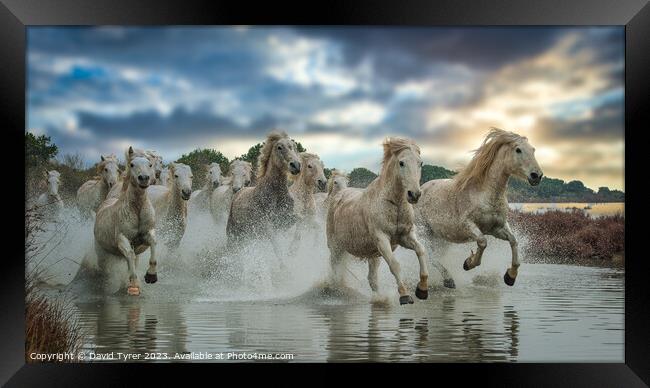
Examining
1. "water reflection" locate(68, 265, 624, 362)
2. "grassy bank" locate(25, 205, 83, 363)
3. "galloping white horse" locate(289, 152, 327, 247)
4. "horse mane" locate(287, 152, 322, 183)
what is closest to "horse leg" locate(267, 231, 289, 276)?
"galloping white horse" locate(289, 152, 327, 247)

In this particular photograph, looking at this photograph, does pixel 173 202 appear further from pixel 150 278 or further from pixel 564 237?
pixel 564 237

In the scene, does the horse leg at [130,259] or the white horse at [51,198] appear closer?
the white horse at [51,198]

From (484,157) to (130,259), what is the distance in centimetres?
370

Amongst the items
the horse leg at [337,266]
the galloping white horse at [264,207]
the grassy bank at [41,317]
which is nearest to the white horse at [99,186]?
the grassy bank at [41,317]

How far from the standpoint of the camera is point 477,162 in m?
7.82

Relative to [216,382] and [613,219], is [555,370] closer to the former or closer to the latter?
[613,219]

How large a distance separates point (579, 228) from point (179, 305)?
4.07 metres

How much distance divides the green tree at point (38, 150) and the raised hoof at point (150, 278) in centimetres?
147

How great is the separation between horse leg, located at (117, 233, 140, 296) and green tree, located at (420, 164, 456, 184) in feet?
9.83

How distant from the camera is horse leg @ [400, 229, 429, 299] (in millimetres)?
7357

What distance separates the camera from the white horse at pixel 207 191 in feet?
25.8

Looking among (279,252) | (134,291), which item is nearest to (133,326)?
(134,291)

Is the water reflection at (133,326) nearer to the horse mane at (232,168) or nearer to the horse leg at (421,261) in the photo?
the horse mane at (232,168)

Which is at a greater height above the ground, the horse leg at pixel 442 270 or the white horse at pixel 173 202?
the white horse at pixel 173 202
